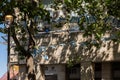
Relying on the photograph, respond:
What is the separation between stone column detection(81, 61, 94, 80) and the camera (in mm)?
38688

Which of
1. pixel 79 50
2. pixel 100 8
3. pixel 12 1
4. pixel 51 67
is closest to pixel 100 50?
pixel 79 50

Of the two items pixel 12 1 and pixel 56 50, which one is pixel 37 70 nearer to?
pixel 56 50

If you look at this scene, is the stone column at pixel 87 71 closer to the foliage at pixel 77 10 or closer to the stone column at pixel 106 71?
the stone column at pixel 106 71

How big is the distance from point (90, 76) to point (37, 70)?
16.4ft

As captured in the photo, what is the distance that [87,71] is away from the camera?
39.0 m

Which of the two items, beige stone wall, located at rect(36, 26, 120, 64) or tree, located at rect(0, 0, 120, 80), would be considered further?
beige stone wall, located at rect(36, 26, 120, 64)

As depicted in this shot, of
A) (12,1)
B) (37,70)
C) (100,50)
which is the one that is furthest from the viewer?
(37,70)

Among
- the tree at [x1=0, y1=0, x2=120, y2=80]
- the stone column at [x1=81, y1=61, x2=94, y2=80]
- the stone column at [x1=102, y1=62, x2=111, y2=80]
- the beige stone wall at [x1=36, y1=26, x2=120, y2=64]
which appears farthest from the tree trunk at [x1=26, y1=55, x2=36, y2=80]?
the stone column at [x1=102, y1=62, x2=111, y2=80]

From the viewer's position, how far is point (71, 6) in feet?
96.1

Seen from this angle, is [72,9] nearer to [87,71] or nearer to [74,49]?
[74,49]

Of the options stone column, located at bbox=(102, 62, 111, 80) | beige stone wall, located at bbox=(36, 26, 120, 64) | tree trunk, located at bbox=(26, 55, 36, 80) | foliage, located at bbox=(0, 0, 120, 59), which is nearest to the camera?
foliage, located at bbox=(0, 0, 120, 59)

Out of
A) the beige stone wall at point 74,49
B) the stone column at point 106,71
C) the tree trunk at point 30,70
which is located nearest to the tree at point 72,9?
the tree trunk at point 30,70

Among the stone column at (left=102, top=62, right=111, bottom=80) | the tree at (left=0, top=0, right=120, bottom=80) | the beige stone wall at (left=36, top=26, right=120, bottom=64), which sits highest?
the tree at (left=0, top=0, right=120, bottom=80)

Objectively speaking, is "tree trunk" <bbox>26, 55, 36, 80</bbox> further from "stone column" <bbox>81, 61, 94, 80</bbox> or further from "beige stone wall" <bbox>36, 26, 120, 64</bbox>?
"stone column" <bbox>81, 61, 94, 80</bbox>
